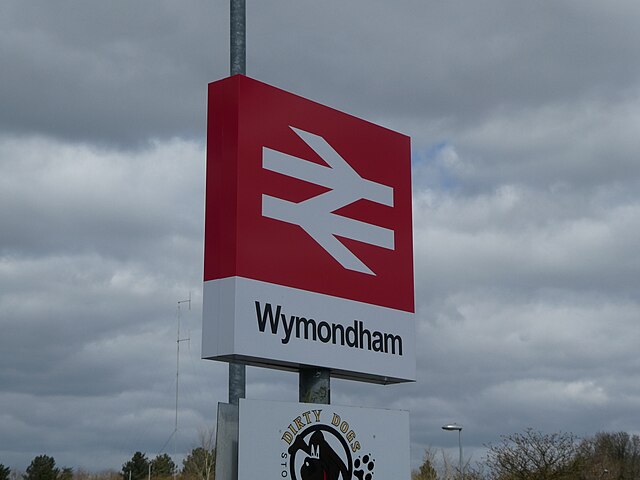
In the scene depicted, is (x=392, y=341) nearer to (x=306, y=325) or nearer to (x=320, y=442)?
(x=306, y=325)

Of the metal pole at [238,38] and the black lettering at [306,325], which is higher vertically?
the metal pole at [238,38]

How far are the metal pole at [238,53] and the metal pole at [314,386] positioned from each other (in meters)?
0.59

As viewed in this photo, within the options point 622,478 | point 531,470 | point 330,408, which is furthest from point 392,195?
point 622,478

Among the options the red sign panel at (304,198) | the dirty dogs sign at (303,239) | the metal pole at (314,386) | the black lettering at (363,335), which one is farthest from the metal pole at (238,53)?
the black lettering at (363,335)

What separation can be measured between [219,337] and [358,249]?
218cm

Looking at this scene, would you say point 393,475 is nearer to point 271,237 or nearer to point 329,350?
point 329,350

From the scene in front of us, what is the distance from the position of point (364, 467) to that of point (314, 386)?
38.0 inches

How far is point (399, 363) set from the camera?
1105cm

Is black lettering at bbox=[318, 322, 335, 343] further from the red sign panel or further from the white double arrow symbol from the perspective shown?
the white double arrow symbol

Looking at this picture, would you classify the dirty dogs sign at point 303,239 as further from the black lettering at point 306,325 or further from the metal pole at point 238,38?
the metal pole at point 238,38

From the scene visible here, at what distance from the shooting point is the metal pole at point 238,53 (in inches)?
390

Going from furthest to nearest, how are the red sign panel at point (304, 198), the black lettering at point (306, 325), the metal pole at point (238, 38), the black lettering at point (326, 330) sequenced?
the metal pole at point (238, 38) → the black lettering at point (326, 330) → the black lettering at point (306, 325) → the red sign panel at point (304, 198)

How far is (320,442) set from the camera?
31.9 feet

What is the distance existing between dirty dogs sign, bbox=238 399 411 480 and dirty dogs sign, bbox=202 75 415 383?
1.58 feet
